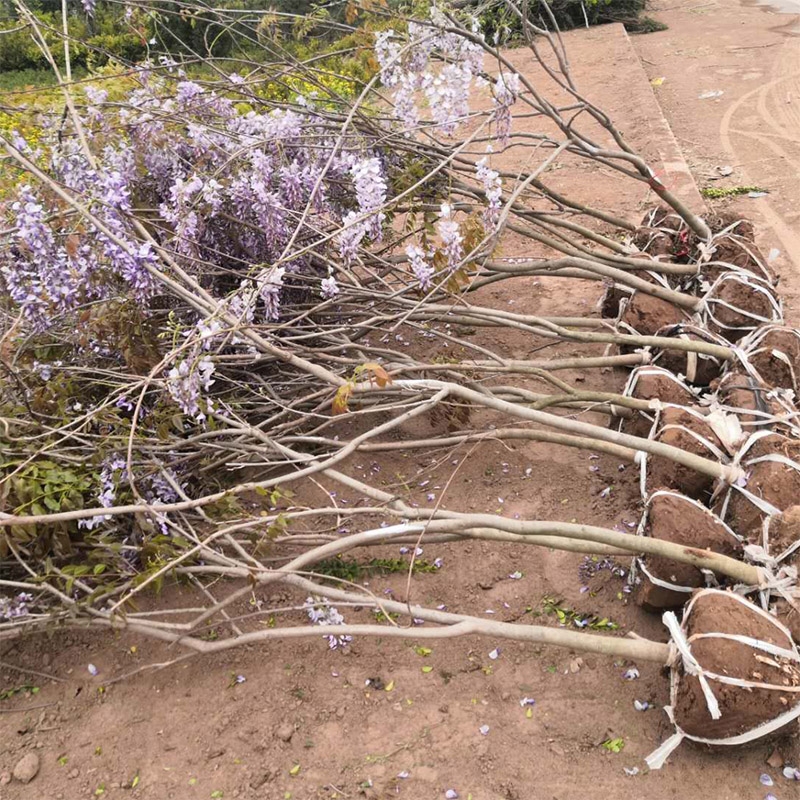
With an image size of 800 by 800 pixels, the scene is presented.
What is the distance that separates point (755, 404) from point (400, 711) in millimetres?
1681

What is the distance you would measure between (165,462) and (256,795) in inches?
51.5

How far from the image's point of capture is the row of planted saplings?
1888mm

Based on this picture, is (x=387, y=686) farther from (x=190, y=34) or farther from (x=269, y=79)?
(x=190, y=34)

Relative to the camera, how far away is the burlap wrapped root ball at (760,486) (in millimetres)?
2279

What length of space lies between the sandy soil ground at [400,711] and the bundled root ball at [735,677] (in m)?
0.18

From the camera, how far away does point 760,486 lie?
2340mm

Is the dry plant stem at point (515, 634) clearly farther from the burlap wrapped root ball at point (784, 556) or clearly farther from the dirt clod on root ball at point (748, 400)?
the dirt clod on root ball at point (748, 400)

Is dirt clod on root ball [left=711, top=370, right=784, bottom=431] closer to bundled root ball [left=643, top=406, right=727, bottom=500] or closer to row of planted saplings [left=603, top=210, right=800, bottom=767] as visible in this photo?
row of planted saplings [left=603, top=210, right=800, bottom=767]

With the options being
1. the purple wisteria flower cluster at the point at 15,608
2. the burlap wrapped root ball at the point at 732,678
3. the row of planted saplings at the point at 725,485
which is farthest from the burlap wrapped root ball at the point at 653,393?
the purple wisteria flower cluster at the point at 15,608

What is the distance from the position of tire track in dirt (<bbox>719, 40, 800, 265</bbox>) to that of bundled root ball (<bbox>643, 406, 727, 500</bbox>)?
2845mm

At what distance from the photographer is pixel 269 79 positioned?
370 cm

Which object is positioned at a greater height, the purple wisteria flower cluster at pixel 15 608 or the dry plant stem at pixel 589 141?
the dry plant stem at pixel 589 141

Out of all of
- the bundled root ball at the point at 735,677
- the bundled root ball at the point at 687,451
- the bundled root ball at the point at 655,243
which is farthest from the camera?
the bundled root ball at the point at 655,243

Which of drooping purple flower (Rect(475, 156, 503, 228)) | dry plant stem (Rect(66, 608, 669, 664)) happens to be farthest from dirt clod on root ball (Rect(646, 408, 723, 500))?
drooping purple flower (Rect(475, 156, 503, 228))
